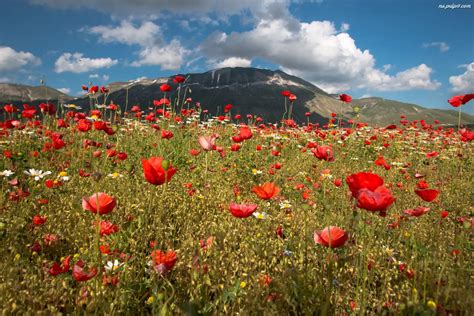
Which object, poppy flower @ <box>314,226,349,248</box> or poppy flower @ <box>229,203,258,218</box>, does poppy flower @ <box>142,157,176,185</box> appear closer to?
poppy flower @ <box>229,203,258,218</box>

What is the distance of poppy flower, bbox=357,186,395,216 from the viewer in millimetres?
1659

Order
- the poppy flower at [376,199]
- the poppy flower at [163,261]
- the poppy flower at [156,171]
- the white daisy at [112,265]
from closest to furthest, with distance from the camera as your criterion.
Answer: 1. the poppy flower at [376,199]
2. the poppy flower at [163,261]
3. the poppy flower at [156,171]
4. the white daisy at [112,265]

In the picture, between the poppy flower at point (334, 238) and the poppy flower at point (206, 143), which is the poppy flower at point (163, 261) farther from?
the poppy flower at point (206, 143)

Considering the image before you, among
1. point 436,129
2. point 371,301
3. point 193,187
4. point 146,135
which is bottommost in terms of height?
point 371,301

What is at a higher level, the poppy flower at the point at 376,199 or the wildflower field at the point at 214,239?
the poppy flower at the point at 376,199

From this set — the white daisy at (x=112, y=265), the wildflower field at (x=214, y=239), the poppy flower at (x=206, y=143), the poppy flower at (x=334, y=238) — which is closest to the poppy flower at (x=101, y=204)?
the wildflower field at (x=214, y=239)

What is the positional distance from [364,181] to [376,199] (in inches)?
5.0

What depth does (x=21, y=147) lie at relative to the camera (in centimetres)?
544

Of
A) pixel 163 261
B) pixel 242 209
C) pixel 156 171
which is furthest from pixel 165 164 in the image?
pixel 242 209

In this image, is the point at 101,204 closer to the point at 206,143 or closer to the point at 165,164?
the point at 165,164

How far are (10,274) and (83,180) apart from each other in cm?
238

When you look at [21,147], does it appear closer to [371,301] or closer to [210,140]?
[210,140]

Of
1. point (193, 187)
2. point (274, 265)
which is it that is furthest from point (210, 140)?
point (274, 265)

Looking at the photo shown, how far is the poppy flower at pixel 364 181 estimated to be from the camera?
173cm
